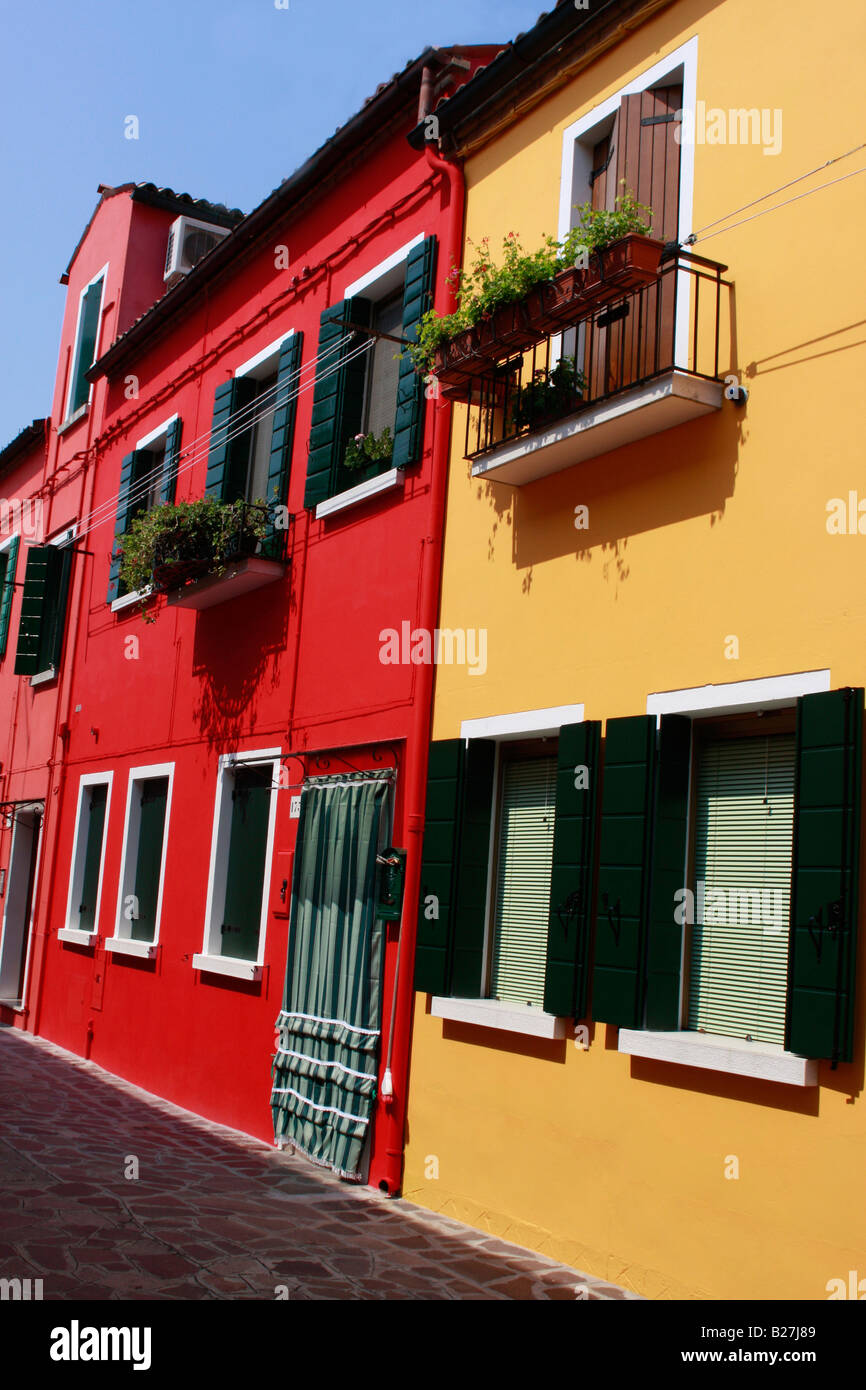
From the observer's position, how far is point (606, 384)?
23.3 ft

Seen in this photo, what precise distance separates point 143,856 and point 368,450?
18.0 feet

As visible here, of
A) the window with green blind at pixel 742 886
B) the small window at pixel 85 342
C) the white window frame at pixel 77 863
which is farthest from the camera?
the small window at pixel 85 342

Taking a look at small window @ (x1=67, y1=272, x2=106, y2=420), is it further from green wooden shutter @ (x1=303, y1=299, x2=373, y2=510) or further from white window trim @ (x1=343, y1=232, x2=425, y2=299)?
white window trim @ (x1=343, y1=232, x2=425, y2=299)

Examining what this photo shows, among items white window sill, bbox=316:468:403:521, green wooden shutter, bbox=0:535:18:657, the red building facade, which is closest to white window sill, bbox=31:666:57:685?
the red building facade

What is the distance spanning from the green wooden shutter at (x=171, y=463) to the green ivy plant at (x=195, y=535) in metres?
1.50

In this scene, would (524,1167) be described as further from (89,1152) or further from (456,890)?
(89,1152)

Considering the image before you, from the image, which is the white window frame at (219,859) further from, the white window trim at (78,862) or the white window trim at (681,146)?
the white window trim at (681,146)

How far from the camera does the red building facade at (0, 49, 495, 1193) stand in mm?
8844

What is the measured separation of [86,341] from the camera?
18.0 m

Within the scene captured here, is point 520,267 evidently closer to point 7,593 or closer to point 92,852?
point 92,852

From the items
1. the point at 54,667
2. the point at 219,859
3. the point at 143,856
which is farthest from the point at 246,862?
the point at 54,667

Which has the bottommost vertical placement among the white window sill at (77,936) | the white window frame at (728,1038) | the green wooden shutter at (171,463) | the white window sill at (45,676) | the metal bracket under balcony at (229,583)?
the white window sill at (77,936)

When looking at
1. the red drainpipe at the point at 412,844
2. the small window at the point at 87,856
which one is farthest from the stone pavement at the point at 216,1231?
the small window at the point at 87,856

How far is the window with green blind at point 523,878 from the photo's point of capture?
7473mm
